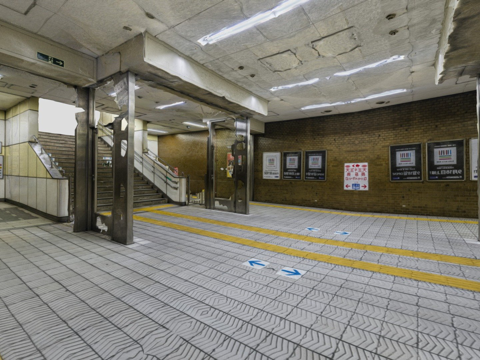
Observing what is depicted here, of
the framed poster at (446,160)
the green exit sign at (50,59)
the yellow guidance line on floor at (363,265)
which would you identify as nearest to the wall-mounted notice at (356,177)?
the framed poster at (446,160)

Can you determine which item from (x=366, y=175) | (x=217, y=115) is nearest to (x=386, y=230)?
(x=366, y=175)

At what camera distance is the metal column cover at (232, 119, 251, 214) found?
7855 millimetres

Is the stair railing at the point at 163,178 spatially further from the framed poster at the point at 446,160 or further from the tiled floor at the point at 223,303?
the framed poster at the point at 446,160

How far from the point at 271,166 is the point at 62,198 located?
7.78 meters

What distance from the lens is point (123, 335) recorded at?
196 centimetres

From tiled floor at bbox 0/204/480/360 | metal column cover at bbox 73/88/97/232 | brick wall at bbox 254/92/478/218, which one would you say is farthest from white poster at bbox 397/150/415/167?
metal column cover at bbox 73/88/97/232

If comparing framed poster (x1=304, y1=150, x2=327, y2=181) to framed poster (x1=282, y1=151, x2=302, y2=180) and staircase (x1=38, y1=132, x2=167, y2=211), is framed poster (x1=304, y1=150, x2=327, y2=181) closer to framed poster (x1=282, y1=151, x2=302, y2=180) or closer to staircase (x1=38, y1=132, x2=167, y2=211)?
framed poster (x1=282, y1=151, x2=302, y2=180)

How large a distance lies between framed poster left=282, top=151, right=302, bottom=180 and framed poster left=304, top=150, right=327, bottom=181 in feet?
1.02

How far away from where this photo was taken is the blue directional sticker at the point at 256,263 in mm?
3451

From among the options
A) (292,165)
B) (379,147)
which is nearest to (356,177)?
(379,147)

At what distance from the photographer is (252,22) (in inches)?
149

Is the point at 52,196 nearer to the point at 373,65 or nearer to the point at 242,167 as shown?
the point at 242,167

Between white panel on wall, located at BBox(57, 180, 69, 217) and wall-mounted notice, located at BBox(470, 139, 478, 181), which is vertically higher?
wall-mounted notice, located at BBox(470, 139, 478, 181)

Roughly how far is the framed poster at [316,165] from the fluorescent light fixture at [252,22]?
6.68 metres
